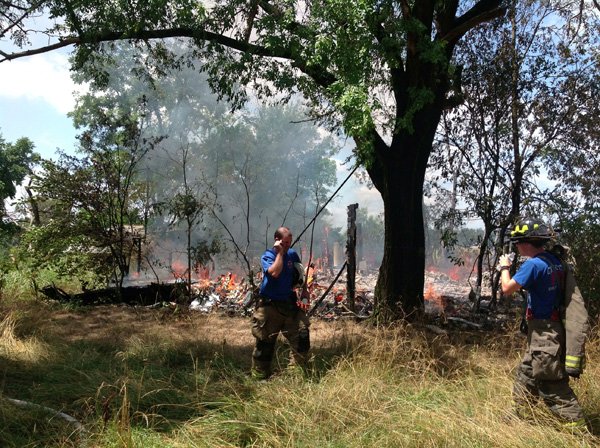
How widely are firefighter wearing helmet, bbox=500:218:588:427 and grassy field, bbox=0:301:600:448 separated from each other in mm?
178

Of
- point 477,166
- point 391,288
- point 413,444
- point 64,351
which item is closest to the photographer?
point 413,444

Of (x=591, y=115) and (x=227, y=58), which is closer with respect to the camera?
(x=227, y=58)

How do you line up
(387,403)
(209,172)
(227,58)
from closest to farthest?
(387,403)
(227,58)
(209,172)

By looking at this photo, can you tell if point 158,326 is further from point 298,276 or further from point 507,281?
point 507,281

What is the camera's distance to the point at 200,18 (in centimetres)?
767


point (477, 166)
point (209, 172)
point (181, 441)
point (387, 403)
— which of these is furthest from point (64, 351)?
point (209, 172)

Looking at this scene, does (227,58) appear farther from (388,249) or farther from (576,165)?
(576,165)

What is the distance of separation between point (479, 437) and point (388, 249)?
4.60 metres

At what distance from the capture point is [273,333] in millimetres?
5086

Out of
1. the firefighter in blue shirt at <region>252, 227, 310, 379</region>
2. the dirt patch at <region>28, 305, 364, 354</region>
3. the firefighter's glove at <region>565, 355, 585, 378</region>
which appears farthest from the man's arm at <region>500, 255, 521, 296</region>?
the dirt patch at <region>28, 305, 364, 354</region>

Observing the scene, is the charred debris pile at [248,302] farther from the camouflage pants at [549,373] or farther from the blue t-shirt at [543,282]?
the blue t-shirt at [543,282]

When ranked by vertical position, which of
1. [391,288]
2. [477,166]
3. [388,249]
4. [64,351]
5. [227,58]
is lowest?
[64,351]

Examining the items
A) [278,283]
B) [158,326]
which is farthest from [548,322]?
[158,326]

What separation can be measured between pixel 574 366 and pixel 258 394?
95.2 inches
